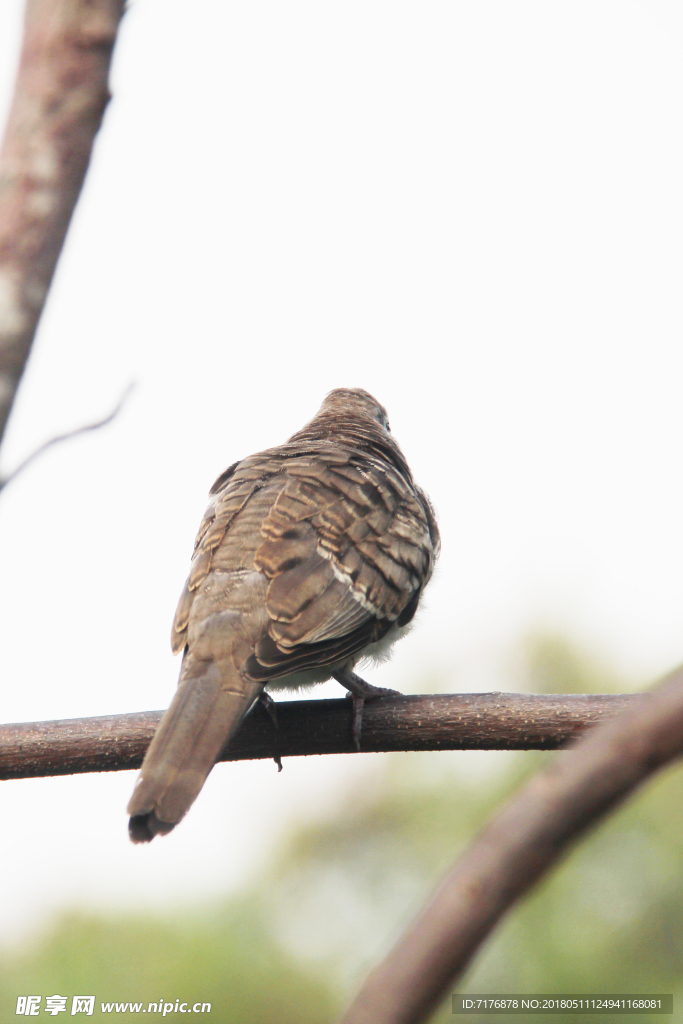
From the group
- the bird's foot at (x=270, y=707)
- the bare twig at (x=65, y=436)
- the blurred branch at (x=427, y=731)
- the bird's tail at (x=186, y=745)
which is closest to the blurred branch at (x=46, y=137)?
the bare twig at (x=65, y=436)

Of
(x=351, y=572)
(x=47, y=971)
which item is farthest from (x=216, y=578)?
(x=47, y=971)

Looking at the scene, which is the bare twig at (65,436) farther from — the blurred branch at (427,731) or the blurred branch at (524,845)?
the blurred branch at (524,845)

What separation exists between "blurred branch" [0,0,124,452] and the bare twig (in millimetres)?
303

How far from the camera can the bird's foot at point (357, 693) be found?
3.55 meters

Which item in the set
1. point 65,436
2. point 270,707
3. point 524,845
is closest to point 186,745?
point 270,707

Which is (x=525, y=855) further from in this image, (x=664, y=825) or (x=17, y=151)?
(x=664, y=825)

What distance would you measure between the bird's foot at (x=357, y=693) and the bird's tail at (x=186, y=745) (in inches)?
18.3

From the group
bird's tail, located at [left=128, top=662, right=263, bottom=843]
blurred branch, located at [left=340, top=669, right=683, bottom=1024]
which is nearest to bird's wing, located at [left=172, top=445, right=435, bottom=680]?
bird's tail, located at [left=128, top=662, right=263, bottom=843]

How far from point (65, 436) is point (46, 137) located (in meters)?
0.73

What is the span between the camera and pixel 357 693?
12.3 ft

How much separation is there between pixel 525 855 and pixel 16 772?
260 cm

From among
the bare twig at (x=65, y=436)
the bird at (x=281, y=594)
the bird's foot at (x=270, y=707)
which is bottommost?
the bird's foot at (x=270, y=707)

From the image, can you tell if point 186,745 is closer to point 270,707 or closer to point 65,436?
point 270,707

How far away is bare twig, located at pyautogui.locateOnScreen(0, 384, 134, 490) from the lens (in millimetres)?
2445
